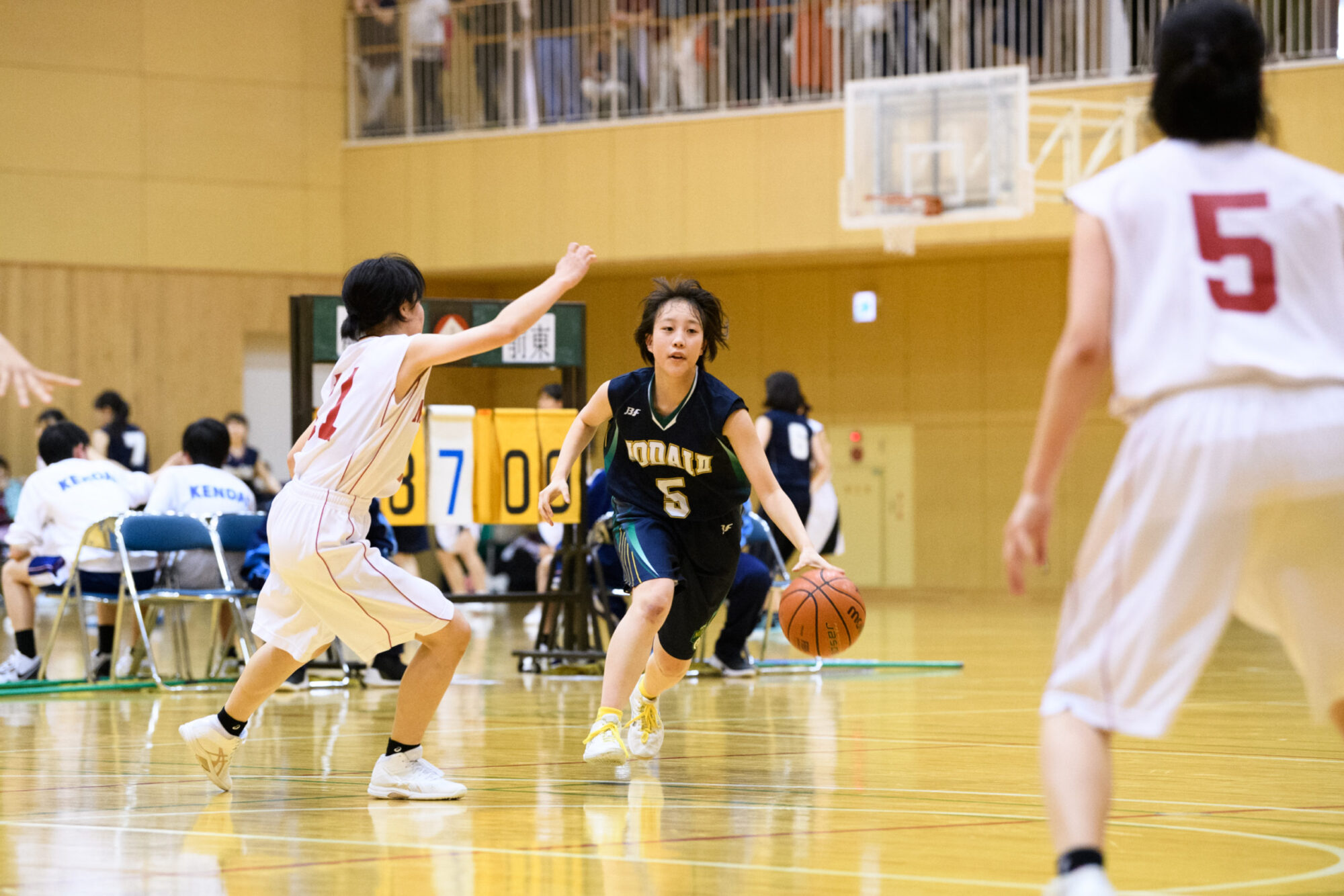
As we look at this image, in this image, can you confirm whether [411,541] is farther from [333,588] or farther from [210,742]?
[333,588]

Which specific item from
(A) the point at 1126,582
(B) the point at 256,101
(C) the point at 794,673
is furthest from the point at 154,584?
(B) the point at 256,101

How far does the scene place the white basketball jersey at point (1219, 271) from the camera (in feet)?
8.85

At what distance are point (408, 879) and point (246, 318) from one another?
14.9 metres

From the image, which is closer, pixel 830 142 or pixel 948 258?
pixel 830 142

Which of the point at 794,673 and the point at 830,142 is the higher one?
the point at 830,142

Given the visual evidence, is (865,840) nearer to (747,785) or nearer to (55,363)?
(747,785)

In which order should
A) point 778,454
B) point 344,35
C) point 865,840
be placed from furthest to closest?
point 344,35, point 778,454, point 865,840

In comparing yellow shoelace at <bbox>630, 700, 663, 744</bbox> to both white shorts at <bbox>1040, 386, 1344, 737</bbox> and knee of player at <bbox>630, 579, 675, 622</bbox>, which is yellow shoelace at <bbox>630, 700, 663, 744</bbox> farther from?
white shorts at <bbox>1040, 386, 1344, 737</bbox>

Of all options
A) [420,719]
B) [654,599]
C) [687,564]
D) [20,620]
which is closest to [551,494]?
[654,599]

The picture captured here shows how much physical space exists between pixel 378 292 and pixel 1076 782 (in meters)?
2.59

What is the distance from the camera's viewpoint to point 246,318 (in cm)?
1755

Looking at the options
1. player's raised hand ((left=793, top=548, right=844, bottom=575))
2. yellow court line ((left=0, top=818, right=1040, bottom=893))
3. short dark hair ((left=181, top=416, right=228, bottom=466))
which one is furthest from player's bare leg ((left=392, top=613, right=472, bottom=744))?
short dark hair ((left=181, top=416, right=228, bottom=466))

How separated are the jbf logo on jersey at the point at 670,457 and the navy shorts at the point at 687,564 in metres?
0.19

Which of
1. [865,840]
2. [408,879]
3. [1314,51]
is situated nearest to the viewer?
[408,879]
